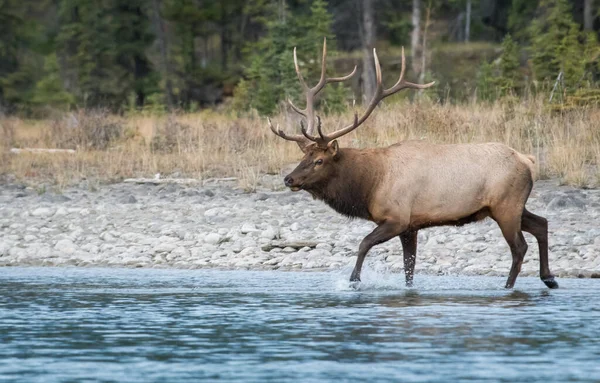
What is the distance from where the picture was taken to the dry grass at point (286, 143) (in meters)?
17.1

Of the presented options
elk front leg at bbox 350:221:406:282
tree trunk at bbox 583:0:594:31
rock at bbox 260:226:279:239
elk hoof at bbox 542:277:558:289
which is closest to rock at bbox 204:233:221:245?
rock at bbox 260:226:279:239

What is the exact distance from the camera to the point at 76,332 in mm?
8195

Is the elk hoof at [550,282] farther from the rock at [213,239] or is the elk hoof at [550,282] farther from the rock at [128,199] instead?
the rock at [128,199]

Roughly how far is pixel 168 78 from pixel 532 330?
3486cm

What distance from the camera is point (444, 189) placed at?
1082 cm

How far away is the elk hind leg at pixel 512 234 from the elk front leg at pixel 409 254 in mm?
835

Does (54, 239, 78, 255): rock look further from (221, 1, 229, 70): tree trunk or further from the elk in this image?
(221, 1, 229, 70): tree trunk

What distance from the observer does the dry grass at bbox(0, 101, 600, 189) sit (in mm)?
17078

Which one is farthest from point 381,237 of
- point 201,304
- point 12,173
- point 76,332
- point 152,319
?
point 12,173

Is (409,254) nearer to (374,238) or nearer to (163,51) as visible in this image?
(374,238)

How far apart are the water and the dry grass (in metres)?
5.76

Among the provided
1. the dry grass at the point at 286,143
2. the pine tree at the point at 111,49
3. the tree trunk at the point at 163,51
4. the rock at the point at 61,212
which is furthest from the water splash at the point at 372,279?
the pine tree at the point at 111,49

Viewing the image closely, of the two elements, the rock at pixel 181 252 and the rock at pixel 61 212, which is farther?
the rock at pixel 61 212

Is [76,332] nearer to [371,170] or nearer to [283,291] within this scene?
[283,291]
